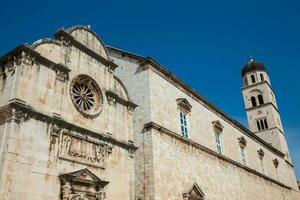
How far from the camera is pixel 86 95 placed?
42.3ft

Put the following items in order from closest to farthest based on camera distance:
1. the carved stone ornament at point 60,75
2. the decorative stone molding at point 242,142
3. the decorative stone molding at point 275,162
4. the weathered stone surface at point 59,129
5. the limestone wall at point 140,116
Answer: the weathered stone surface at point 59,129 < the carved stone ornament at point 60,75 < the limestone wall at point 140,116 < the decorative stone molding at point 242,142 < the decorative stone molding at point 275,162

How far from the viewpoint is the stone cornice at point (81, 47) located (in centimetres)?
1219

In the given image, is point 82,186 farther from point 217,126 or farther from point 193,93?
point 217,126

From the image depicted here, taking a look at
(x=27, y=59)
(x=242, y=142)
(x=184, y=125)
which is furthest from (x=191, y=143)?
(x=27, y=59)

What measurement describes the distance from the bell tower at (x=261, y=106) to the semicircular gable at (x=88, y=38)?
30.6 metres

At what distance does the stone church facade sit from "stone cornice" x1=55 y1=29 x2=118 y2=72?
0.13 feet

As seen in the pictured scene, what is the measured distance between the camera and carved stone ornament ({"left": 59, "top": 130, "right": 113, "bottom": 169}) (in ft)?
35.4

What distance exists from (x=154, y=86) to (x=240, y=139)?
12.4 meters

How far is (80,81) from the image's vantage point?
12.7 m

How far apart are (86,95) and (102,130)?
163 cm

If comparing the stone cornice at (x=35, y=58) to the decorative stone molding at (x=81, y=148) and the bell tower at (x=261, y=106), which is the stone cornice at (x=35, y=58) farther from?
the bell tower at (x=261, y=106)

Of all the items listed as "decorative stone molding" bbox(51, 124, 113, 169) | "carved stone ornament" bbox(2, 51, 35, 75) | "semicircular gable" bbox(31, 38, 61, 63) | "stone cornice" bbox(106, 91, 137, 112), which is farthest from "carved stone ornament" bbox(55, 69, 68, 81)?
"stone cornice" bbox(106, 91, 137, 112)

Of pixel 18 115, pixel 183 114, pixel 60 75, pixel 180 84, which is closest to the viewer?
pixel 18 115

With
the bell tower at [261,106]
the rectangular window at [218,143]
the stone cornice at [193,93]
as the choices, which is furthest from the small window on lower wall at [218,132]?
the bell tower at [261,106]
